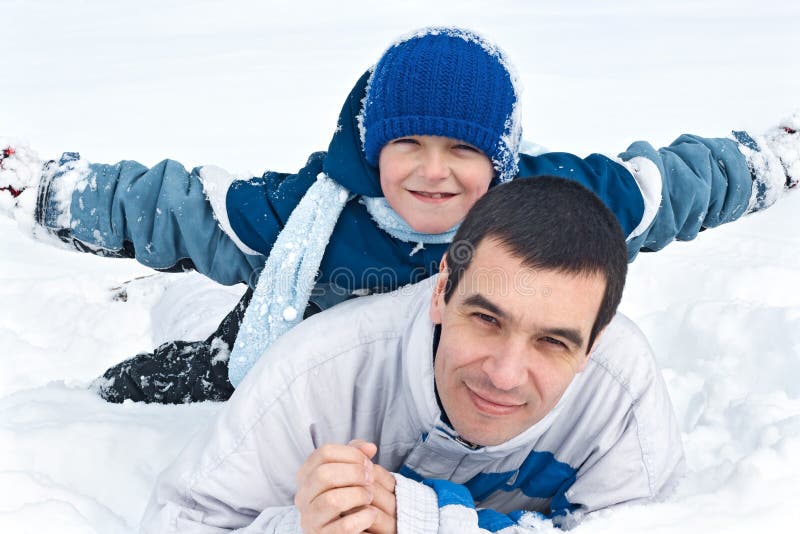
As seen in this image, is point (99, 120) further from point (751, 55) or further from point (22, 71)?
point (751, 55)

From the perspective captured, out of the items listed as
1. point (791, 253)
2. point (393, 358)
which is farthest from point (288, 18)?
point (393, 358)

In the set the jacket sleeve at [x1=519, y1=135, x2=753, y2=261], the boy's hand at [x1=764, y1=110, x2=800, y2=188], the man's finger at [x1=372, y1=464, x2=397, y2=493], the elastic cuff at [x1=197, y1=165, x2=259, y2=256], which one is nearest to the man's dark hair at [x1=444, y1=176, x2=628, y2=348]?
the man's finger at [x1=372, y1=464, x2=397, y2=493]

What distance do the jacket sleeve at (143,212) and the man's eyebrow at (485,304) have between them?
3.03ft

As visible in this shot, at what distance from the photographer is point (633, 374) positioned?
170 centimetres

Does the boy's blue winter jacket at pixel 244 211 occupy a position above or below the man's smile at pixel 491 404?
above

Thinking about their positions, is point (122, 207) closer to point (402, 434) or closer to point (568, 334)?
point (402, 434)

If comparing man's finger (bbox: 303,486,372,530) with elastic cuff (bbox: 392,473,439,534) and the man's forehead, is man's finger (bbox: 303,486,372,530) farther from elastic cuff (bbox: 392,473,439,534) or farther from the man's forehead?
the man's forehead

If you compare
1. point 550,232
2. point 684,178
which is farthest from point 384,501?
point 684,178

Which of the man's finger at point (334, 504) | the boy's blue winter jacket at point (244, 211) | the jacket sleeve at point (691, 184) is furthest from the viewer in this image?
the jacket sleeve at point (691, 184)

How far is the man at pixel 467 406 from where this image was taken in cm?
142

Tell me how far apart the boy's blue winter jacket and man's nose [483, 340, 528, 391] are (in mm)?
702

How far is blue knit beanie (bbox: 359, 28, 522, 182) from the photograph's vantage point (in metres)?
1.92

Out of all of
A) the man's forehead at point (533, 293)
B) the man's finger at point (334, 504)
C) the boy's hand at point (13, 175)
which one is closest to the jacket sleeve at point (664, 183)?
the man's forehead at point (533, 293)

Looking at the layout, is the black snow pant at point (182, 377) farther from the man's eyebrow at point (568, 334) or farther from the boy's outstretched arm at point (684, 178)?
the man's eyebrow at point (568, 334)
